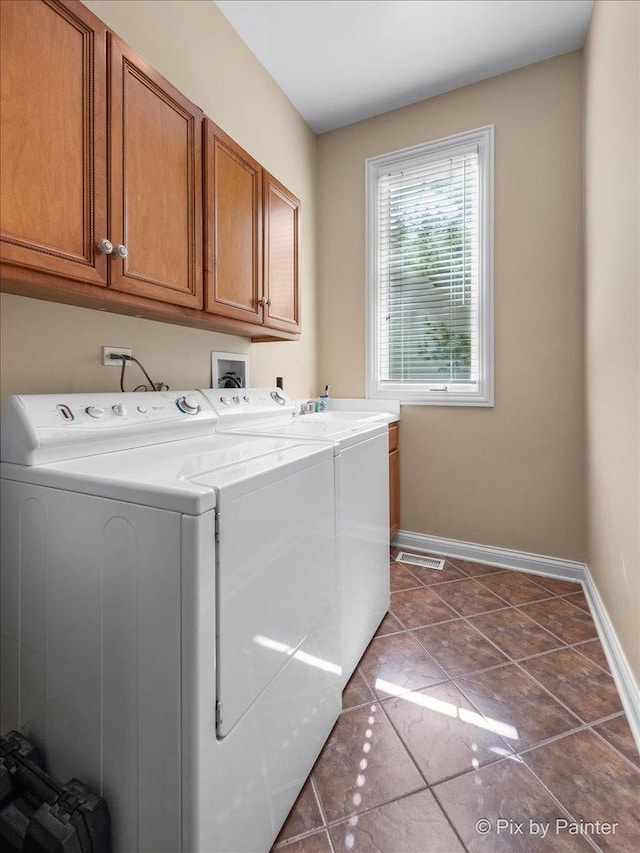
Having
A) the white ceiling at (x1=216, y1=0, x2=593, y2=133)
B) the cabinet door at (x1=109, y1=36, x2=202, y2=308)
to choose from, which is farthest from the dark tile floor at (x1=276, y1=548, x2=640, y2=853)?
the white ceiling at (x1=216, y1=0, x2=593, y2=133)

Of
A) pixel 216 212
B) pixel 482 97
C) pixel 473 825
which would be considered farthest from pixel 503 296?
pixel 473 825

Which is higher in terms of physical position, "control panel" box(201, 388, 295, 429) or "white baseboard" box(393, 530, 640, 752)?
"control panel" box(201, 388, 295, 429)

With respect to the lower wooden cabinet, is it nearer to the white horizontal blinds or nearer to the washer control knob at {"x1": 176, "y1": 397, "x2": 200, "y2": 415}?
the white horizontal blinds

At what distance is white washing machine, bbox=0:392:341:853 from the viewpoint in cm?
80

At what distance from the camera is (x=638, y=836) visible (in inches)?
42.1

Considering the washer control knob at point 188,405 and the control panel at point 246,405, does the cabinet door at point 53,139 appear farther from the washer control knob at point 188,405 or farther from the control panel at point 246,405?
the control panel at point 246,405

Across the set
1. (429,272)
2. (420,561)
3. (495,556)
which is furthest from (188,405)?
(495,556)

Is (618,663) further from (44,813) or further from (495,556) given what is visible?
(44,813)

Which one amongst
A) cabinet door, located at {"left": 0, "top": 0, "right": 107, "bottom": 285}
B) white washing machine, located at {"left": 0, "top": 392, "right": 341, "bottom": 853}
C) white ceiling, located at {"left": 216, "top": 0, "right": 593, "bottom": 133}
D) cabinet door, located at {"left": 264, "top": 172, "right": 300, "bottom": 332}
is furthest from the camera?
white ceiling, located at {"left": 216, "top": 0, "right": 593, "bottom": 133}

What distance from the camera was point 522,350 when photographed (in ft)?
→ 8.54

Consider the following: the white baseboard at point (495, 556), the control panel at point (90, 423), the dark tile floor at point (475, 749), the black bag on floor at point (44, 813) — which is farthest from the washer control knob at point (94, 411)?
the white baseboard at point (495, 556)

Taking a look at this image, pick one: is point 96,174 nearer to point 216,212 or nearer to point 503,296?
point 216,212

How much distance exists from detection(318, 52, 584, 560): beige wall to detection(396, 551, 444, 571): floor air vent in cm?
20

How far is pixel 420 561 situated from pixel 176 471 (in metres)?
2.17
